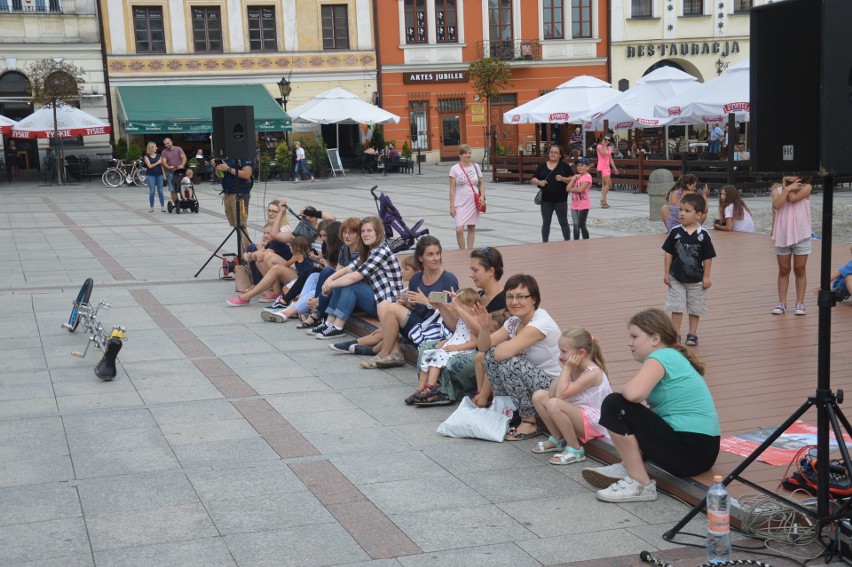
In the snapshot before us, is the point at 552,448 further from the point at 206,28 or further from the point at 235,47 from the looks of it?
the point at 206,28

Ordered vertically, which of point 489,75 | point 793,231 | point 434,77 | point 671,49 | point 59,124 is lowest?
point 793,231

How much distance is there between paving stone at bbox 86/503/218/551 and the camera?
16.3 ft

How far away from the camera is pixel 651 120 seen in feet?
85.5

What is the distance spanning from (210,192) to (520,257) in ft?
61.4

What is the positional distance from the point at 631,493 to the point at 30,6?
35.0 meters

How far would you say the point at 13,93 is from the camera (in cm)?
3578

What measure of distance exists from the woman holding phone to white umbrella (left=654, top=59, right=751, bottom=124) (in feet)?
55.3

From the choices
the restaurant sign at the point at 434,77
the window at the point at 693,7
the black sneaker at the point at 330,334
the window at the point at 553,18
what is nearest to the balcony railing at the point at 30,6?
the restaurant sign at the point at 434,77

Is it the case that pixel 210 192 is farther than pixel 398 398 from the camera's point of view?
Yes

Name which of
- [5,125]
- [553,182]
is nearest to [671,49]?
[5,125]

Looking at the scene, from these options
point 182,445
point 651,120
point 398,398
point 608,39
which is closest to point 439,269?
point 398,398

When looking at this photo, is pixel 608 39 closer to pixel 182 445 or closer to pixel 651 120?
pixel 651 120

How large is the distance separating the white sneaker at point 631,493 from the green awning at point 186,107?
3169 cm

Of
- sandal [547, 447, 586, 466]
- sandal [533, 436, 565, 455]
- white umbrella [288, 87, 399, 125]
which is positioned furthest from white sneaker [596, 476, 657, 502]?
white umbrella [288, 87, 399, 125]
